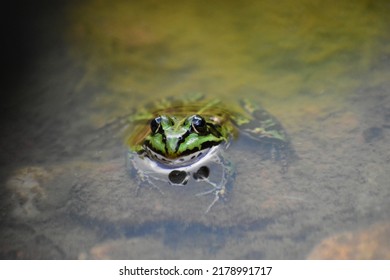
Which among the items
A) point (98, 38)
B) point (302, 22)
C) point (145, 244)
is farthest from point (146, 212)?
point (302, 22)

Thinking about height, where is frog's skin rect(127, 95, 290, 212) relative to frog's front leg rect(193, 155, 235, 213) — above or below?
above

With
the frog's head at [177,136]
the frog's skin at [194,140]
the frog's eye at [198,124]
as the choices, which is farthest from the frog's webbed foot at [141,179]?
the frog's eye at [198,124]

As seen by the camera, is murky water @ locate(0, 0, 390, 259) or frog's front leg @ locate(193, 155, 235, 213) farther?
frog's front leg @ locate(193, 155, 235, 213)

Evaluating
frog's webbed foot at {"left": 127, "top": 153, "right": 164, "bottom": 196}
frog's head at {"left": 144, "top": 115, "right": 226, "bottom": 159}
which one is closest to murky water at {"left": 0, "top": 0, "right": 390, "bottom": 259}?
frog's webbed foot at {"left": 127, "top": 153, "right": 164, "bottom": 196}

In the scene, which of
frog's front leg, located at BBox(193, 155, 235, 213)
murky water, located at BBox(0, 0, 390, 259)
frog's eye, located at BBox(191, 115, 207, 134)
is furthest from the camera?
frog's eye, located at BBox(191, 115, 207, 134)

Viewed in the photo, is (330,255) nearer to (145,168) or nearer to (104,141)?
(145,168)

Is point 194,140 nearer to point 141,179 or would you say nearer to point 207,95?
point 141,179

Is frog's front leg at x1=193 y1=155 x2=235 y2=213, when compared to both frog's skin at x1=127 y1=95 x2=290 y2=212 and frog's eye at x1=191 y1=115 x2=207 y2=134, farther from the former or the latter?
frog's eye at x1=191 y1=115 x2=207 y2=134
